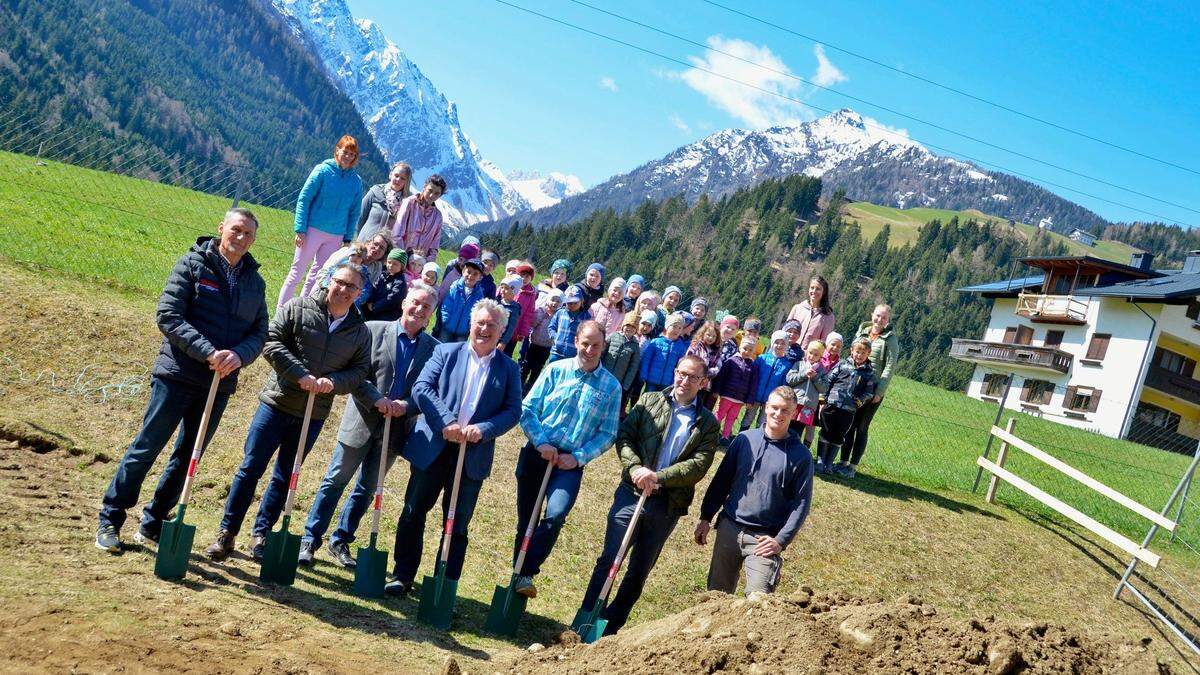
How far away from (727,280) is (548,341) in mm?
67350

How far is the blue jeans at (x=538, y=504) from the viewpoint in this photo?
5.84m

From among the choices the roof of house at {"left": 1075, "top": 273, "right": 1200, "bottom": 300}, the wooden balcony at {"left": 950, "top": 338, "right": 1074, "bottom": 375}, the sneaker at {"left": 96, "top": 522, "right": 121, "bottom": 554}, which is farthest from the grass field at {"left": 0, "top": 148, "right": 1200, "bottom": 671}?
the wooden balcony at {"left": 950, "top": 338, "right": 1074, "bottom": 375}

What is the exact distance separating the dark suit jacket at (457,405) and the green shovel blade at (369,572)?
28.9 inches

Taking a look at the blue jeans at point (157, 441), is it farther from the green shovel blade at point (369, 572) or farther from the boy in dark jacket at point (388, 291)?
the boy in dark jacket at point (388, 291)

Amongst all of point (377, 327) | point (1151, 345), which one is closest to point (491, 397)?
point (377, 327)

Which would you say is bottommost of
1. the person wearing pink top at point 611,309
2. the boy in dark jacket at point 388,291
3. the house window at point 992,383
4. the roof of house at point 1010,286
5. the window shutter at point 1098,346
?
the boy in dark jacket at point 388,291

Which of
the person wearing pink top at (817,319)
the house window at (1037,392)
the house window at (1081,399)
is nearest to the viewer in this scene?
the person wearing pink top at (817,319)

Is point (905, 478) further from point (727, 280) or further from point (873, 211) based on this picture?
point (873, 211)

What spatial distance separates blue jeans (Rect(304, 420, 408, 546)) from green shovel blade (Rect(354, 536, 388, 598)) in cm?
48

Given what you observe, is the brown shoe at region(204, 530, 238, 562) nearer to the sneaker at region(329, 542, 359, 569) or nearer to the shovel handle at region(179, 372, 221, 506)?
the shovel handle at region(179, 372, 221, 506)

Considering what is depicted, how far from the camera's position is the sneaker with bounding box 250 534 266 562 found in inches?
229

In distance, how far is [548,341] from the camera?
34.9 feet

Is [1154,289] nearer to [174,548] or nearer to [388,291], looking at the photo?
[388,291]

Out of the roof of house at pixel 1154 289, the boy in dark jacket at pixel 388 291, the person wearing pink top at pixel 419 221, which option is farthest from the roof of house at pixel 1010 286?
the boy in dark jacket at pixel 388 291
